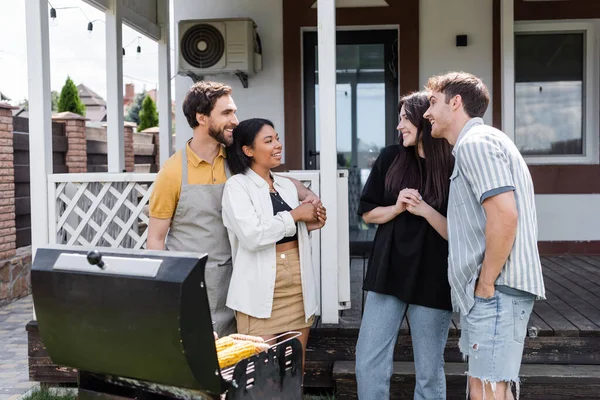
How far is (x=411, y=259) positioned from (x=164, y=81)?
14.1 ft

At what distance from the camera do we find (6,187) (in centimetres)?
706

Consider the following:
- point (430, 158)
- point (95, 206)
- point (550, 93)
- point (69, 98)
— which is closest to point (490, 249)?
point (430, 158)

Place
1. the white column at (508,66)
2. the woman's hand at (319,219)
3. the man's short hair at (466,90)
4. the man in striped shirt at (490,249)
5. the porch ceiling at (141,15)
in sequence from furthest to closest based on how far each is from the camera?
the porch ceiling at (141,15)
the white column at (508,66)
the woman's hand at (319,219)
the man's short hair at (466,90)
the man in striped shirt at (490,249)

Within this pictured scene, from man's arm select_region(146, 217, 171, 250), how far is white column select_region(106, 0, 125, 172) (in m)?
3.05

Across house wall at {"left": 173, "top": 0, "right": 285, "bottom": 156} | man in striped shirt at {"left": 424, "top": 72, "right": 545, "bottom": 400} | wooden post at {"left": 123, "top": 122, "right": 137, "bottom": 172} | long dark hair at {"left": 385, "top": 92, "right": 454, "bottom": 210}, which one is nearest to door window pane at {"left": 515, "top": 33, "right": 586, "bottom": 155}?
house wall at {"left": 173, "top": 0, "right": 285, "bottom": 156}

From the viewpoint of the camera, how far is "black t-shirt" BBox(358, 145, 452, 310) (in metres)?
2.77

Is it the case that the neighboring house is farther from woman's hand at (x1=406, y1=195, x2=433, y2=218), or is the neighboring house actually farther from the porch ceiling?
woman's hand at (x1=406, y1=195, x2=433, y2=218)

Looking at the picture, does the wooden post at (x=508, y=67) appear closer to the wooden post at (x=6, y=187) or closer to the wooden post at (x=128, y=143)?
the wooden post at (x=6, y=187)

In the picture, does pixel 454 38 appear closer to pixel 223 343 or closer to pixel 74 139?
pixel 223 343

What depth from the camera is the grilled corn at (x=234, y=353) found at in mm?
2150

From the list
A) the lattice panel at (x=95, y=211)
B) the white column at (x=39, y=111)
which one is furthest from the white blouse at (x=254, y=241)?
the white column at (x=39, y=111)

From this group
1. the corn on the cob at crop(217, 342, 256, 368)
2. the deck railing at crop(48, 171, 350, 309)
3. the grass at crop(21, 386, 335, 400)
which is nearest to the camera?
the corn on the cob at crop(217, 342, 256, 368)

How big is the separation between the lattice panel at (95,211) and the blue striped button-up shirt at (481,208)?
2.23 meters

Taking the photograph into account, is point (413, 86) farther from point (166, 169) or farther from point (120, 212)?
point (166, 169)
